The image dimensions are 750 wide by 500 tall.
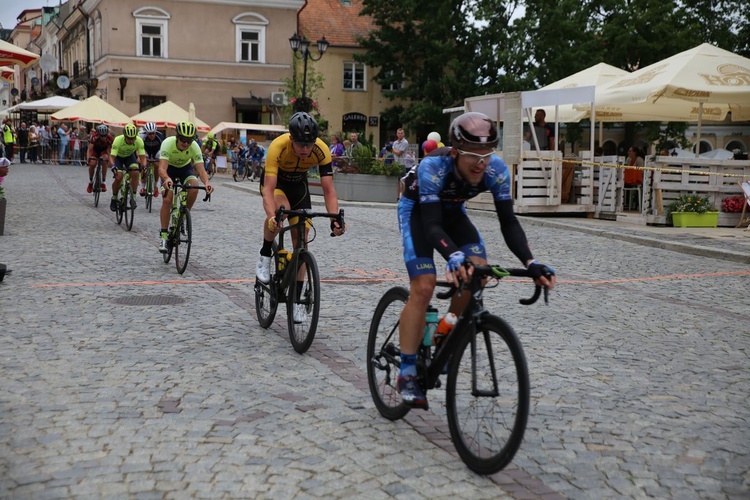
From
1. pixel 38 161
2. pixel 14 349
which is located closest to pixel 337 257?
pixel 14 349

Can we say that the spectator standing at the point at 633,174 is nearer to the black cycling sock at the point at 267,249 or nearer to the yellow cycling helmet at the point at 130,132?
the yellow cycling helmet at the point at 130,132

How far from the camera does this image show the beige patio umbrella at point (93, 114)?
3747 centimetres

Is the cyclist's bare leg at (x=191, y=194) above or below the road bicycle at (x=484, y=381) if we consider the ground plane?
above

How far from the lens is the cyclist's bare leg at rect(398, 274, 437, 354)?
4995 millimetres

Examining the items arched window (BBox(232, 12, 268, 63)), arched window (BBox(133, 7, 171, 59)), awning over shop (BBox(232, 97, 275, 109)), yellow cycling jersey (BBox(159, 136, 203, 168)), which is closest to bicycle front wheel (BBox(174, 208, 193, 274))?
yellow cycling jersey (BBox(159, 136, 203, 168))

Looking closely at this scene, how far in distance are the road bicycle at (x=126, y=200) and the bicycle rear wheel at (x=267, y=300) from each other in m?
8.40

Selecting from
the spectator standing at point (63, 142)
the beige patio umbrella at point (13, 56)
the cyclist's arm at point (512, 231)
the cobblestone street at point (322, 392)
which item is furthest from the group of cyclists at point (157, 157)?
the spectator standing at point (63, 142)

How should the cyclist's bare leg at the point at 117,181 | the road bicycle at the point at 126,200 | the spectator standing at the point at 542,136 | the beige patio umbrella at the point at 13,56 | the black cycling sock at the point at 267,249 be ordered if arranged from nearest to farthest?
the black cycling sock at the point at 267,249
the road bicycle at the point at 126,200
the beige patio umbrella at the point at 13,56
the cyclist's bare leg at the point at 117,181
the spectator standing at the point at 542,136

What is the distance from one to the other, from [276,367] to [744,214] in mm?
13850

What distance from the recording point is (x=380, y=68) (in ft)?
185

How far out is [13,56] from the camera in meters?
16.5

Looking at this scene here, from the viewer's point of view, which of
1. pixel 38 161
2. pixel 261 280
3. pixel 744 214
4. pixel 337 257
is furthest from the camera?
pixel 38 161

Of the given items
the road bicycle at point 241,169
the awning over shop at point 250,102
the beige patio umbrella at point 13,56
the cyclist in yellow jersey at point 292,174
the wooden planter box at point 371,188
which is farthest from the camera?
the awning over shop at point 250,102

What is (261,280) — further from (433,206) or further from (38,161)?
(38,161)
